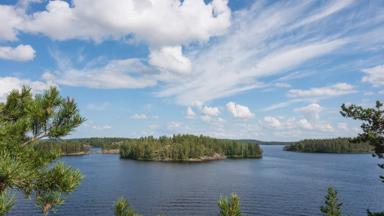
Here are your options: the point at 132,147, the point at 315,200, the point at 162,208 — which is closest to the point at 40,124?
the point at 162,208

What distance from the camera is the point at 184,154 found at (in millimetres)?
180875

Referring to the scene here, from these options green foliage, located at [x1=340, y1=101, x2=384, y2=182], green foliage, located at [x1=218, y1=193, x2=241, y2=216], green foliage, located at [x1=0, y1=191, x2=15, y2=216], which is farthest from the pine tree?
green foliage, located at [x1=0, y1=191, x2=15, y2=216]

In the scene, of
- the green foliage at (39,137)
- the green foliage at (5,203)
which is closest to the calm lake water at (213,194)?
the green foliage at (39,137)

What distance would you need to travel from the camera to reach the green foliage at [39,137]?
5465 millimetres

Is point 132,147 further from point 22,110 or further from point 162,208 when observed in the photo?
point 22,110

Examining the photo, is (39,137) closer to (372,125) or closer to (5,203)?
(5,203)

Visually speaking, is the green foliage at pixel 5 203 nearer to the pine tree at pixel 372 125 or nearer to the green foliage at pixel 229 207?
the green foliage at pixel 229 207

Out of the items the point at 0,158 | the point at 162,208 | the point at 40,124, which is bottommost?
the point at 162,208

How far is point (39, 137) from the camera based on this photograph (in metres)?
6.23

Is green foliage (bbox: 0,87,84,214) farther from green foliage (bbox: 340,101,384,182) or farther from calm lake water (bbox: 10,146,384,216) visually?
calm lake water (bbox: 10,146,384,216)

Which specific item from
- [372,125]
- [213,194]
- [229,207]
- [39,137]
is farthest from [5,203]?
[213,194]

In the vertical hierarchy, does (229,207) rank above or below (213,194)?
above

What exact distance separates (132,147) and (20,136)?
7729 inches

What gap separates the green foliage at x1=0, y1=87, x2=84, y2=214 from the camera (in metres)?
5.46
